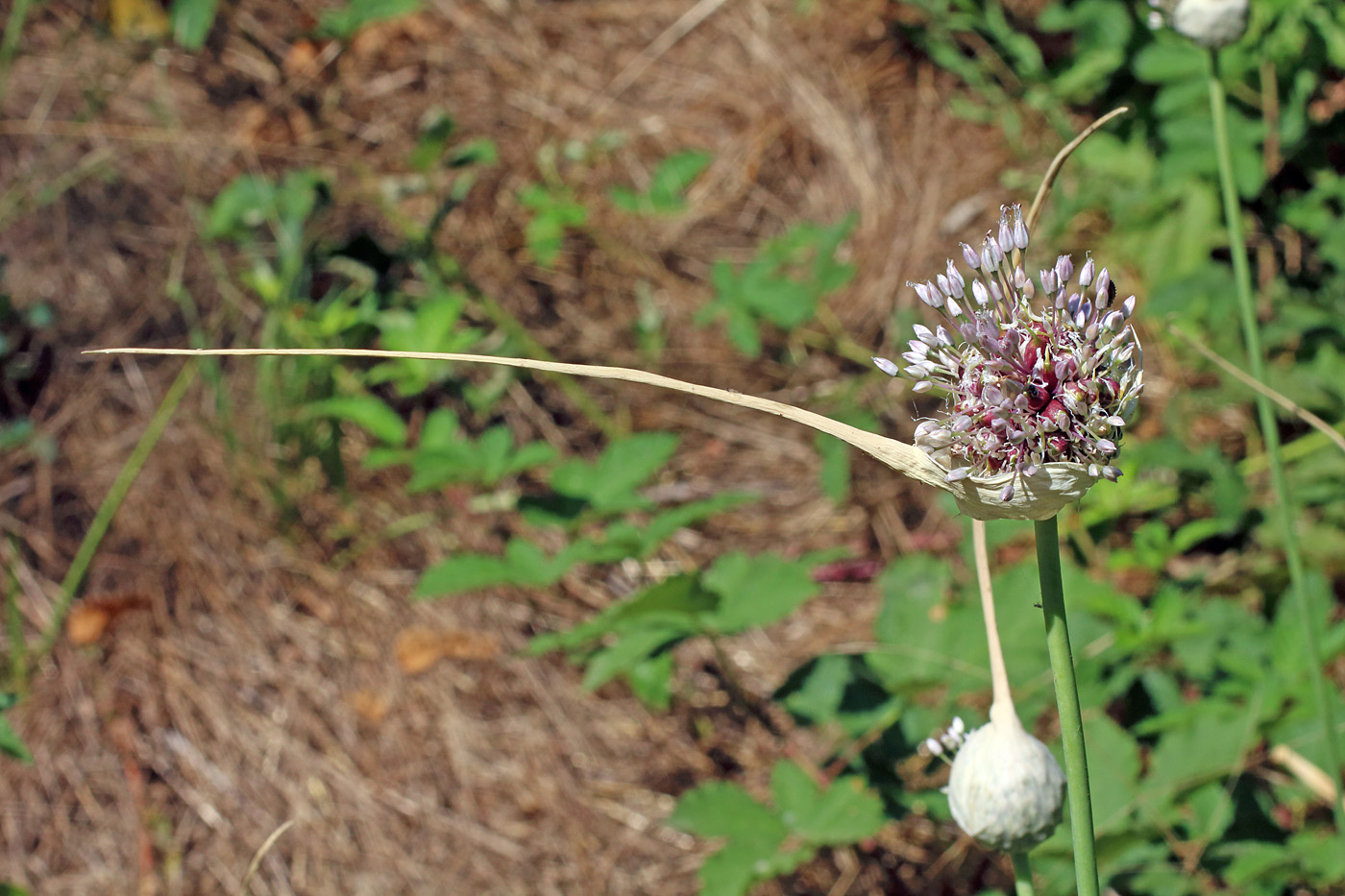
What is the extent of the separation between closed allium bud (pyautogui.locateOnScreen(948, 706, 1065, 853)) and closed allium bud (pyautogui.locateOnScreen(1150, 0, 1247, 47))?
34.9 inches

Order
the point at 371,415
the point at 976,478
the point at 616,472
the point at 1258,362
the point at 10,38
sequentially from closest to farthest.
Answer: the point at 976,478 < the point at 1258,362 < the point at 616,472 < the point at 371,415 < the point at 10,38

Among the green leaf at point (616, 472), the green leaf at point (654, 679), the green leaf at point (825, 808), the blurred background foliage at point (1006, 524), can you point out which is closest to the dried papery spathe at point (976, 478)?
the blurred background foliage at point (1006, 524)

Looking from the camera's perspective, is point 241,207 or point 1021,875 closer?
point 1021,875

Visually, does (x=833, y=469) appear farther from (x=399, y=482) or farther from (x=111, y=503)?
(x=111, y=503)

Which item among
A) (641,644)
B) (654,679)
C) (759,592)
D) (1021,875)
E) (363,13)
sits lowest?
(654,679)

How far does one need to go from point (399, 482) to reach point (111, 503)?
67 cm

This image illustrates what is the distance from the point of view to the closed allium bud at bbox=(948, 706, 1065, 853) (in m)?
0.83

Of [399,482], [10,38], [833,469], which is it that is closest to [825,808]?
[833,469]

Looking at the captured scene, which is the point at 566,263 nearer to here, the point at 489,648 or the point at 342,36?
the point at 342,36

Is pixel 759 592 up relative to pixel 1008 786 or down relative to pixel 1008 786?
down

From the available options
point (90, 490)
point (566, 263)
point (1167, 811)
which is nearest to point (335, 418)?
point (90, 490)

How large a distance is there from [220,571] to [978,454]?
7.31 ft

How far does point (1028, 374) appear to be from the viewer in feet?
2.37

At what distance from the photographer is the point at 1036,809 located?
0.84 metres
